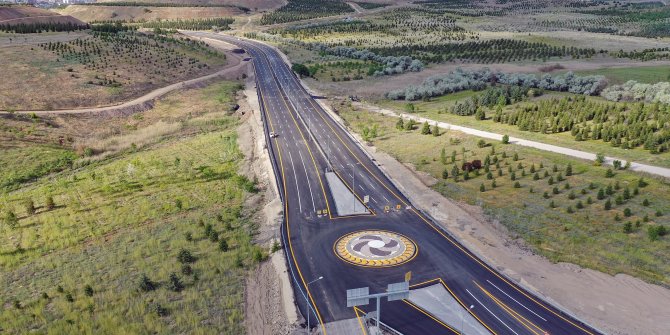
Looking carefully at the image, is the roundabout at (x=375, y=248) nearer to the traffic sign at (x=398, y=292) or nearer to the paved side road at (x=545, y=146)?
the traffic sign at (x=398, y=292)

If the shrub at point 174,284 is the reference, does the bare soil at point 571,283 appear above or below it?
above

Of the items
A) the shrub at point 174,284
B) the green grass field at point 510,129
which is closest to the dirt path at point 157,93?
the green grass field at point 510,129

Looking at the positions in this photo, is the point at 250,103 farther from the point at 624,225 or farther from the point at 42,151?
the point at 624,225

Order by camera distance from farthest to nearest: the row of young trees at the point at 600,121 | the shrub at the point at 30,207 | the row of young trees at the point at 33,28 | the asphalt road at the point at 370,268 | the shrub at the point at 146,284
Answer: the row of young trees at the point at 33,28 → the row of young trees at the point at 600,121 → the shrub at the point at 30,207 → the shrub at the point at 146,284 → the asphalt road at the point at 370,268

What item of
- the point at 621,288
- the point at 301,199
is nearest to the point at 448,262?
the point at 621,288

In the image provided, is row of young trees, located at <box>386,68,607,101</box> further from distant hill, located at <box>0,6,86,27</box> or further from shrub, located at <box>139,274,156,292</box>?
distant hill, located at <box>0,6,86,27</box>

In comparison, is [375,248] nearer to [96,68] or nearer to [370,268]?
[370,268]

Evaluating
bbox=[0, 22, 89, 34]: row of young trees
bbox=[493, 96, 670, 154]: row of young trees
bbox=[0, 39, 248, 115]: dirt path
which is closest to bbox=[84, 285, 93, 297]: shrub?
bbox=[0, 39, 248, 115]: dirt path
